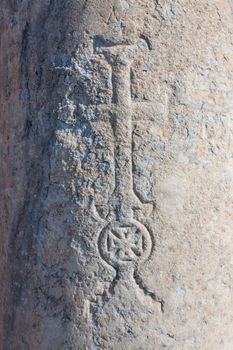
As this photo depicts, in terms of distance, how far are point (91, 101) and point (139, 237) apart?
0.38 metres

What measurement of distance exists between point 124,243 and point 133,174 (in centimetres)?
18

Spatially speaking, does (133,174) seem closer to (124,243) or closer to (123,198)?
(123,198)

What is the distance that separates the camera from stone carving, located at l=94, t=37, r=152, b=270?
2270 millimetres

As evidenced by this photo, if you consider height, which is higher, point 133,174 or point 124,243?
point 133,174

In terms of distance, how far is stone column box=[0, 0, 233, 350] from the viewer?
2.28 meters

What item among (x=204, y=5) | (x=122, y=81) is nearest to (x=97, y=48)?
(x=122, y=81)

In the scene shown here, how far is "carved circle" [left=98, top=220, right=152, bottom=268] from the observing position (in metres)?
2.27

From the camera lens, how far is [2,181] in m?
2.57

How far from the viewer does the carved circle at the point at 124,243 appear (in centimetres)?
227

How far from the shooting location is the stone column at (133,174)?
2277mm

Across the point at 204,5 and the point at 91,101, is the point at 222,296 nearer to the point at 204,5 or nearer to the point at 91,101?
the point at 91,101

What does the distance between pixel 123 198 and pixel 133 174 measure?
0.07 metres

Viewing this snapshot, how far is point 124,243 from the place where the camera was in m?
2.27

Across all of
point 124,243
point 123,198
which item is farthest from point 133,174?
point 124,243
